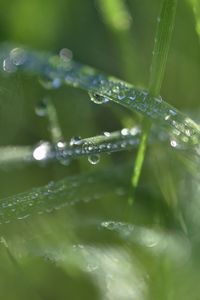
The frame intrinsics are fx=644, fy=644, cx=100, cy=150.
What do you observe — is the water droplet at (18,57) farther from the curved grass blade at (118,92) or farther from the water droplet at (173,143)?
the water droplet at (173,143)

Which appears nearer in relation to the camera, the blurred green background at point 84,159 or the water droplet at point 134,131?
the blurred green background at point 84,159

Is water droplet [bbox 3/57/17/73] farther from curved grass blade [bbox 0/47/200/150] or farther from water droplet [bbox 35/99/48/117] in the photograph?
water droplet [bbox 35/99/48/117]

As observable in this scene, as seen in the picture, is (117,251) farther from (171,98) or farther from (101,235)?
(171,98)

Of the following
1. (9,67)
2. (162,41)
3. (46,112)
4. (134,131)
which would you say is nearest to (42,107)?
(46,112)

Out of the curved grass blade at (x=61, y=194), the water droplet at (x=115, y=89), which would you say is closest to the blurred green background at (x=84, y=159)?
the curved grass blade at (x=61, y=194)

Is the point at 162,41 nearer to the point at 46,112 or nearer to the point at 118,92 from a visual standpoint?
the point at 118,92
